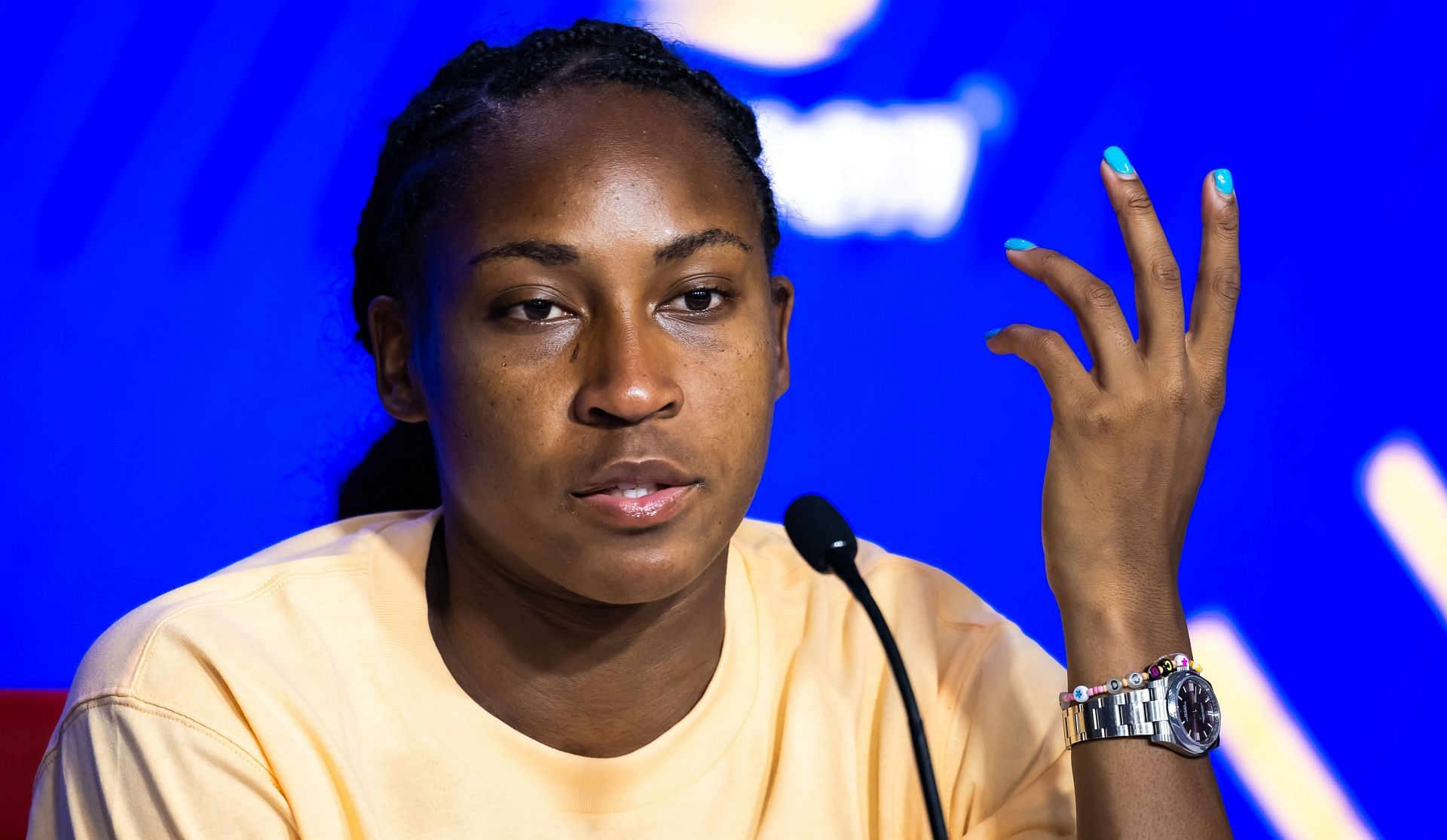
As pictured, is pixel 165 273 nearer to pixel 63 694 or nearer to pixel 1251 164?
pixel 63 694

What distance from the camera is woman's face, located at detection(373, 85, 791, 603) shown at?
48.7 inches

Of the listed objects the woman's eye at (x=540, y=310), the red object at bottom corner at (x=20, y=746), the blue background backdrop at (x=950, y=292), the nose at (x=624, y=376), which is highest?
the blue background backdrop at (x=950, y=292)

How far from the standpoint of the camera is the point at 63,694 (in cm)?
167

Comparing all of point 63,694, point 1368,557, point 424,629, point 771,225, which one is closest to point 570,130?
point 771,225

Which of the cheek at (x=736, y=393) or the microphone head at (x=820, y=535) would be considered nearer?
the cheek at (x=736, y=393)

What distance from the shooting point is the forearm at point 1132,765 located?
4.14 feet

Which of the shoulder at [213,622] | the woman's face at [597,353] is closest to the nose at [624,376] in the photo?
the woman's face at [597,353]

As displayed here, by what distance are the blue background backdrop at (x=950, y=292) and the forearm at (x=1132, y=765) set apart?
119 centimetres

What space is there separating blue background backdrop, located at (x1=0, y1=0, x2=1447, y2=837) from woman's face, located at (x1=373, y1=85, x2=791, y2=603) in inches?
45.5

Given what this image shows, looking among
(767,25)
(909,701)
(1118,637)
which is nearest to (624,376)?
(909,701)

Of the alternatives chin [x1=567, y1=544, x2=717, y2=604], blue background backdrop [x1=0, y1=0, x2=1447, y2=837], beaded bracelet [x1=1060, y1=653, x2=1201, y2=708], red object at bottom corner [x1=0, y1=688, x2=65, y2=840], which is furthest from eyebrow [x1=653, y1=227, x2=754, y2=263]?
blue background backdrop [x1=0, y1=0, x2=1447, y2=837]

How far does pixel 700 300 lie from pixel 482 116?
276 mm

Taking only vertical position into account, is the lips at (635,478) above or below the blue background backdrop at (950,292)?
below

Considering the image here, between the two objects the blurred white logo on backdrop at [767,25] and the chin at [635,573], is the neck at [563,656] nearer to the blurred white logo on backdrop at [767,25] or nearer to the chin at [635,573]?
the chin at [635,573]
